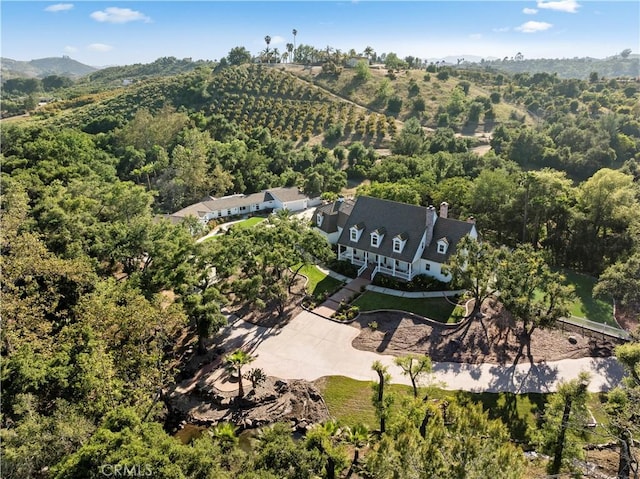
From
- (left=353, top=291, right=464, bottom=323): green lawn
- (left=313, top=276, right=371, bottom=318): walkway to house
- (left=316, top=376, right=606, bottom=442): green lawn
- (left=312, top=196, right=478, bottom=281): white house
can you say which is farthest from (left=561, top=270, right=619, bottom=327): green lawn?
(left=313, top=276, right=371, bottom=318): walkway to house

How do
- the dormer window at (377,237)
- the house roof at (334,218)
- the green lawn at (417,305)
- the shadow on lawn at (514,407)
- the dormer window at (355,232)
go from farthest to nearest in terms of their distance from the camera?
the house roof at (334,218)
the dormer window at (355,232)
the dormer window at (377,237)
the green lawn at (417,305)
the shadow on lawn at (514,407)

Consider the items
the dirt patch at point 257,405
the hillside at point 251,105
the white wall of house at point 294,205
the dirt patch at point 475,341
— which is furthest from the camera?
the hillside at point 251,105

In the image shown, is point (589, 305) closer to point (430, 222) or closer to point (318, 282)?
point (430, 222)

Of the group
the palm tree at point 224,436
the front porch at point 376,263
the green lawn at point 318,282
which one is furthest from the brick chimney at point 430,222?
the palm tree at point 224,436

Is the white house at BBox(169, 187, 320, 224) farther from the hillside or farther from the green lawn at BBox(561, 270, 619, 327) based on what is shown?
the green lawn at BBox(561, 270, 619, 327)

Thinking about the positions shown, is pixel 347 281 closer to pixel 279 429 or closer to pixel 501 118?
pixel 279 429

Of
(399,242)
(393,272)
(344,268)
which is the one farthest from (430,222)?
(344,268)

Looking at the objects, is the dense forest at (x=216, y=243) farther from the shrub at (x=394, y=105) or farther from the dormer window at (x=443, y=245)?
the dormer window at (x=443, y=245)
